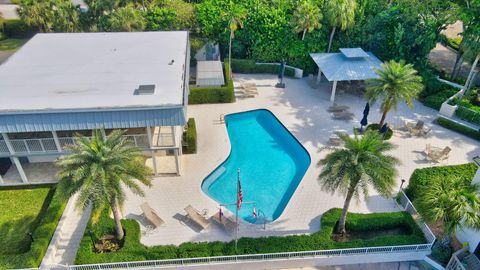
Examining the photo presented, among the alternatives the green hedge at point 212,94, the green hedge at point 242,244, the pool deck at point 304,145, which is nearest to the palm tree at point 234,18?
the pool deck at point 304,145

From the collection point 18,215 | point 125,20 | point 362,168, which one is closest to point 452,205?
point 362,168

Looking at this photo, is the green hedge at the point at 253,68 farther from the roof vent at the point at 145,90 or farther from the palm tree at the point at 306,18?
the roof vent at the point at 145,90

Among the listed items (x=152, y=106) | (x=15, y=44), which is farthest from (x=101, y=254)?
(x=15, y=44)

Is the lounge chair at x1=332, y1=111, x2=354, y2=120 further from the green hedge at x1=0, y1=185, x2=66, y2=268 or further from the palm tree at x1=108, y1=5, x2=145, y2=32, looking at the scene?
the green hedge at x1=0, y1=185, x2=66, y2=268

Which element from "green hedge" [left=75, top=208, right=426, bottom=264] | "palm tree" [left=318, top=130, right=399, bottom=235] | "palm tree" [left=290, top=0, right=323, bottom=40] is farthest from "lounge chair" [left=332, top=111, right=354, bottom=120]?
"palm tree" [left=318, top=130, right=399, bottom=235]

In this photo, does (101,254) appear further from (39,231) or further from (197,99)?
(197,99)

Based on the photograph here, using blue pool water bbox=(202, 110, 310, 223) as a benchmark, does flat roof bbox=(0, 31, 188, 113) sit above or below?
above
